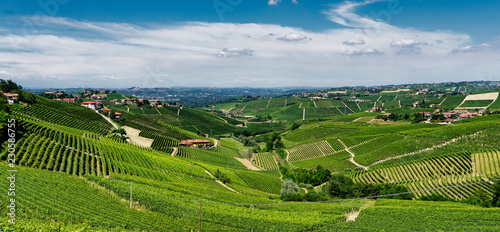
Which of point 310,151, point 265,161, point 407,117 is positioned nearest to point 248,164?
point 265,161

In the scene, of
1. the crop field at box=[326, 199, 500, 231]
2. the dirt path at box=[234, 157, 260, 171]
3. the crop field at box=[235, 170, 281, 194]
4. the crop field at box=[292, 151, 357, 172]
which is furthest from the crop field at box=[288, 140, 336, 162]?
the crop field at box=[326, 199, 500, 231]

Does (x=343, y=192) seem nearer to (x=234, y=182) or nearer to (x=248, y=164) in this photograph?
(x=234, y=182)

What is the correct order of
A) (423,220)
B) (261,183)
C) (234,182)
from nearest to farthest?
(423,220), (234,182), (261,183)

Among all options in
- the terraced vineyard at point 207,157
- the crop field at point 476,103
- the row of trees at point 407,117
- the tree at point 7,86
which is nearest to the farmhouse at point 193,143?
the terraced vineyard at point 207,157

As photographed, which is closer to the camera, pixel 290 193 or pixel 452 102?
pixel 290 193

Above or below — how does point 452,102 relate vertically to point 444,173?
above

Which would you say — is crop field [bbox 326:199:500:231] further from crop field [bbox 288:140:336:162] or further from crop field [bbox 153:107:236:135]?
crop field [bbox 153:107:236:135]

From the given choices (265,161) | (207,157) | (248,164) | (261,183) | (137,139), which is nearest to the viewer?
(261,183)
